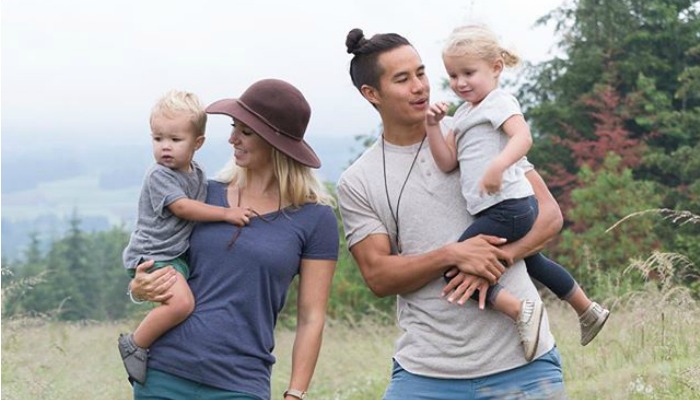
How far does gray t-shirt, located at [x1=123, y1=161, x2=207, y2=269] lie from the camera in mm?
4262

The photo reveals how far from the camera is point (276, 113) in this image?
14.2 feet

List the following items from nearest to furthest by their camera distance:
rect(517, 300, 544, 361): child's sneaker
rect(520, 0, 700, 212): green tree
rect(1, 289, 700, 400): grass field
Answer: rect(517, 300, 544, 361): child's sneaker → rect(1, 289, 700, 400): grass field → rect(520, 0, 700, 212): green tree

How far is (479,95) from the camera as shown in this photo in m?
4.31

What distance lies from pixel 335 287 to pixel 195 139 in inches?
820

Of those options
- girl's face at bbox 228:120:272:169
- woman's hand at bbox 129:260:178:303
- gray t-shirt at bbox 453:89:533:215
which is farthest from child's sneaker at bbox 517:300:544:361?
woman's hand at bbox 129:260:178:303

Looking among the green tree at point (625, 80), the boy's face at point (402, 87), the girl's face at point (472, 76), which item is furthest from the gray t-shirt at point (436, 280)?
the green tree at point (625, 80)

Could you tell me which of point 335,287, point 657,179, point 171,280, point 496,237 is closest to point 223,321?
point 171,280

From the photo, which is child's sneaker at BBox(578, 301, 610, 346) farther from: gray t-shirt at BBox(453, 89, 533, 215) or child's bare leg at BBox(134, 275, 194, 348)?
child's bare leg at BBox(134, 275, 194, 348)

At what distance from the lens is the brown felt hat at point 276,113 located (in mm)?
4287

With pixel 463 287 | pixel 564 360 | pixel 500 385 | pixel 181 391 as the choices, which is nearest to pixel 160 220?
pixel 181 391

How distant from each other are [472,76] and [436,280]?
718mm

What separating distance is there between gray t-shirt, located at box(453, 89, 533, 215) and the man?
9 centimetres

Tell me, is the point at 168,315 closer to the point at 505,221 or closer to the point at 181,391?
the point at 181,391

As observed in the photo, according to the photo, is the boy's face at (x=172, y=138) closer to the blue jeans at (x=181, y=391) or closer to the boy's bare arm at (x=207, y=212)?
the boy's bare arm at (x=207, y=212)
